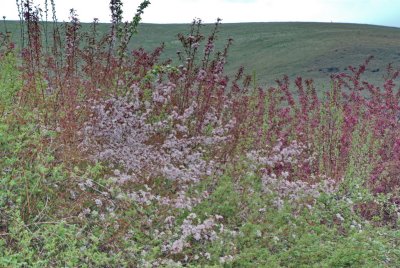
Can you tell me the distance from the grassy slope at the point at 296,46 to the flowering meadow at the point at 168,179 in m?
12.9

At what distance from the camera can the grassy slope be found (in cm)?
2398

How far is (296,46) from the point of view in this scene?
94.7ft

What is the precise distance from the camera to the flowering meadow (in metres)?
5.20

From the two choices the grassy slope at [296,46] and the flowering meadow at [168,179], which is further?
the grassy slope at [296,46]

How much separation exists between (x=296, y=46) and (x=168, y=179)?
76.5 feet

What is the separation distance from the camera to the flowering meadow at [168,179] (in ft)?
17.0

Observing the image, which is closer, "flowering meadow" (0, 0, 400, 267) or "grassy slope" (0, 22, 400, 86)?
"flowering meadow" (0, 0, 400, 267)

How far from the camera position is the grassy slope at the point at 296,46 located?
78.7 ft

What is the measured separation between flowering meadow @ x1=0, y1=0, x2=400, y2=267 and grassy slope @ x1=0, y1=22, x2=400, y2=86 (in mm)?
12881

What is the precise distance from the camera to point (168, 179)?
6750mm

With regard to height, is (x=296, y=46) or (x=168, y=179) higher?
(x=296, y=46)

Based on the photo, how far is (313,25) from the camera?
121 feet

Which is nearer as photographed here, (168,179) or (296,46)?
(168,179)

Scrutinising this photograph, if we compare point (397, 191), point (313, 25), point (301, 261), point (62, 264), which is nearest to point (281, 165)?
point (397, 191)
